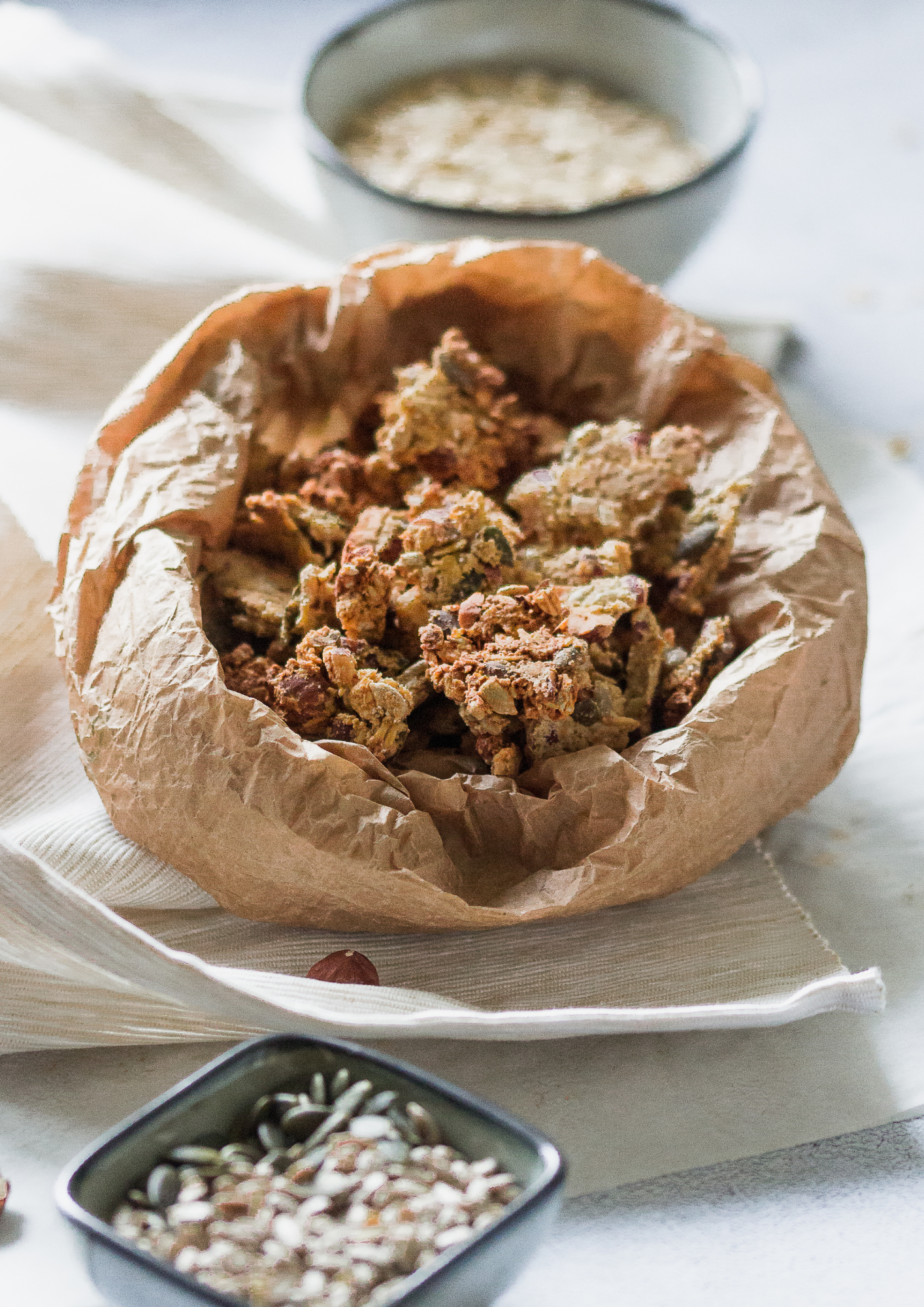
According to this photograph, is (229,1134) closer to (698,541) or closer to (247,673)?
(247,673)

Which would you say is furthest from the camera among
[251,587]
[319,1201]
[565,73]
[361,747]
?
[565,73]

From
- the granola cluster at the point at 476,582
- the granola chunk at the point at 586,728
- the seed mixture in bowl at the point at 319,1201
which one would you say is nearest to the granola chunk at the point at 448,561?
the granola cluster at the point at 476,582

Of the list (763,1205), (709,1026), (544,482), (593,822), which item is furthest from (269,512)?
(763,1205)

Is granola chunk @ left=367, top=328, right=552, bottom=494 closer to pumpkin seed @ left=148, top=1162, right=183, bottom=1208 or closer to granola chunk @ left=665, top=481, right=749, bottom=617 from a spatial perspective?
granola chunk @ left=665, top=481, right=749, bottom=617

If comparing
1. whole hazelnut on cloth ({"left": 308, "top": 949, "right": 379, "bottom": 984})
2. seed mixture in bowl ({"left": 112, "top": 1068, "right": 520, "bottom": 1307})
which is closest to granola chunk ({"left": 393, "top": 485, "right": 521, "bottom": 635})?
whole hazelnut on cloth ({"left": 308, "top": 949, "right": 379, "bottom": 984})

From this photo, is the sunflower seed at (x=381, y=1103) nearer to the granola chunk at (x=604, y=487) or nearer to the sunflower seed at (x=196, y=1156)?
the sunflower seed at (x=196, y=1156)

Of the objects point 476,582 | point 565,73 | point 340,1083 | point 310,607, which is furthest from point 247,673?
point 565,73

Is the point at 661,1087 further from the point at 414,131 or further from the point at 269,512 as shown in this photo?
the point at 414,131
